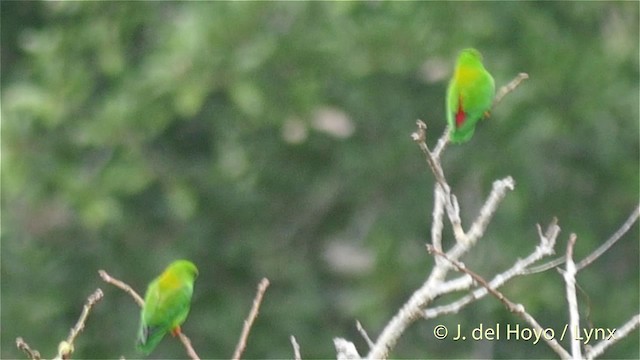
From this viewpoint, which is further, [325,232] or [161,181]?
[325,232]

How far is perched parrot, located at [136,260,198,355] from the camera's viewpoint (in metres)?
1.86

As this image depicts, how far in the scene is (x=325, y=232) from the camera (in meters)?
5.95

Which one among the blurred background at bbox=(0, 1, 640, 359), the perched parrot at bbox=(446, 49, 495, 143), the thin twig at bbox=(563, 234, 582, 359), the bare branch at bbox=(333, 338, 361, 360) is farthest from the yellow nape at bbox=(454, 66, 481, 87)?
the blurred background at bbox=(0, 1, 640, 359)

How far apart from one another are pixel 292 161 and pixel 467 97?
3784 mm

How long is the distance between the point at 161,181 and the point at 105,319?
2.14 feet

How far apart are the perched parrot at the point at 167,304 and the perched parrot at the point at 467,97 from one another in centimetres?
44

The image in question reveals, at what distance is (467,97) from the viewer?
76.7 inches

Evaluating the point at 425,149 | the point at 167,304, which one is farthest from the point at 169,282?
Result: the point at 425,149

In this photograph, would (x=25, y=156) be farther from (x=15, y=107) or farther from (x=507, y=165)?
(x=507, y=165)

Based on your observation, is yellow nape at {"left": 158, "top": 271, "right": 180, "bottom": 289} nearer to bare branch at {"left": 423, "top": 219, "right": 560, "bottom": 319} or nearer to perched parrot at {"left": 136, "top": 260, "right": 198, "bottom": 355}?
perched parrot at {"left": 136, "top": 260, "right": 198, "bottom": 355}

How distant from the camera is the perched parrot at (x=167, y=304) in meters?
1.86

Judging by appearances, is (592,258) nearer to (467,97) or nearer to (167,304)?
(467,97)

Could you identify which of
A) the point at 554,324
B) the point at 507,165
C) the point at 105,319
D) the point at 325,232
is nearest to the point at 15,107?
the point at 105,319

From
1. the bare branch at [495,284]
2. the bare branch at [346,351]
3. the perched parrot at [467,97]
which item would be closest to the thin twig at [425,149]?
the perched parrot at [467,97]
